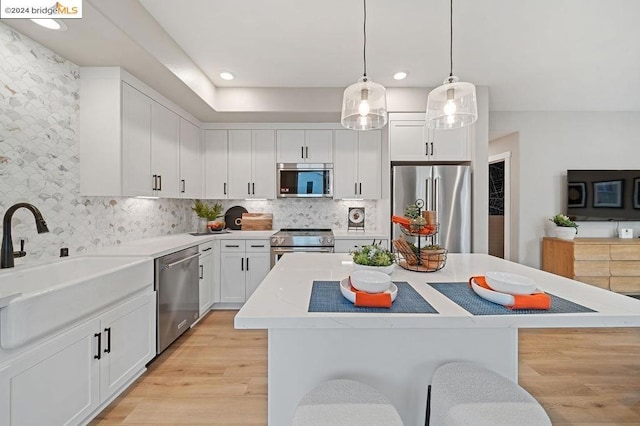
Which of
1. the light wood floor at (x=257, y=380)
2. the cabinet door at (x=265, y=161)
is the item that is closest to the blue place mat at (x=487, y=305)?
the light wood floor at (x=257, y=380)

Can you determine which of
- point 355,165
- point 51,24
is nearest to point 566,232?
point 355,165

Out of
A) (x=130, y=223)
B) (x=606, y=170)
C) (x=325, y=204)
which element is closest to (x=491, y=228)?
(x=606, y=170)

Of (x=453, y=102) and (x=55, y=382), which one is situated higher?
(x=453, y=102)

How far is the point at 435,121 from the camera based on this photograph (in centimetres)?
183

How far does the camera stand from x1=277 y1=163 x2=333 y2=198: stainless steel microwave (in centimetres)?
392

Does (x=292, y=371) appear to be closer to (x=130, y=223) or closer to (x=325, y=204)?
(x=130, y=223)

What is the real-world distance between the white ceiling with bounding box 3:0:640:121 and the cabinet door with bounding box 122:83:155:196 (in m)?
0.23

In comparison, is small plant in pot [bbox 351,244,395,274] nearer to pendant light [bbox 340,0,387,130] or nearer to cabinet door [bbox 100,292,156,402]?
pendant light [bbox 340,0,387,130]

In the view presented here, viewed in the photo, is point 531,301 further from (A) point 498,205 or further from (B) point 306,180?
(A) point 498,205

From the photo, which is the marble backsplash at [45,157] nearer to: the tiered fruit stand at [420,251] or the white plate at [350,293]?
the white plate at [350,293]

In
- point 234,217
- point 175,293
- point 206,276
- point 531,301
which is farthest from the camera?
point 234,217

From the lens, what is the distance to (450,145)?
355 centimetres

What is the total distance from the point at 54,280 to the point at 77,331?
1.30 ft

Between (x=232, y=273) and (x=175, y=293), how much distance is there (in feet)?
3.16
